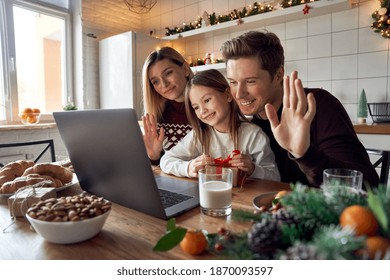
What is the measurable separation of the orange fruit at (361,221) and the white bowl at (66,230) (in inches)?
16.8

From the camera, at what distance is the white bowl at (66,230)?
0.50 meters

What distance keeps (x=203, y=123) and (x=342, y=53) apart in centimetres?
191

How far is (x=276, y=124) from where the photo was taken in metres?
0.84

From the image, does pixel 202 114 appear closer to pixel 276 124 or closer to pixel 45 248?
pixel 276 124

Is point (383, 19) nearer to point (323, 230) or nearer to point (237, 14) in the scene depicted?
point (237, 14)

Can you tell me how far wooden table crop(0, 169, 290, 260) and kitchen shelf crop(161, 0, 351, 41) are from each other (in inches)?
89.7

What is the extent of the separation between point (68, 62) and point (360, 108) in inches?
122

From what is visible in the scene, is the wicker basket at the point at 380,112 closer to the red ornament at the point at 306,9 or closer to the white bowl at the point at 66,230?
the red ornament at the point at 306,9

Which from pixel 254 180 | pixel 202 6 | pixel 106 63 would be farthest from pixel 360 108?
pixel 106 63

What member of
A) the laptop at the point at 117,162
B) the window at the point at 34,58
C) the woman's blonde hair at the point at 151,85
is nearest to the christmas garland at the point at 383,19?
the woman's blonde hair at the point at 151,85

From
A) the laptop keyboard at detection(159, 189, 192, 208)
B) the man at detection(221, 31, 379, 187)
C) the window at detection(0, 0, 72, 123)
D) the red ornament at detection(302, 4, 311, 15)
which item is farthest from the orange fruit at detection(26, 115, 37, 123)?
the red ornament at detection(302, 4, 311, 15)

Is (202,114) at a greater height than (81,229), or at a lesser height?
greater

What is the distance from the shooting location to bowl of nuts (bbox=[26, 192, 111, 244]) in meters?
0.51

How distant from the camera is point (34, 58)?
2.95 meters
